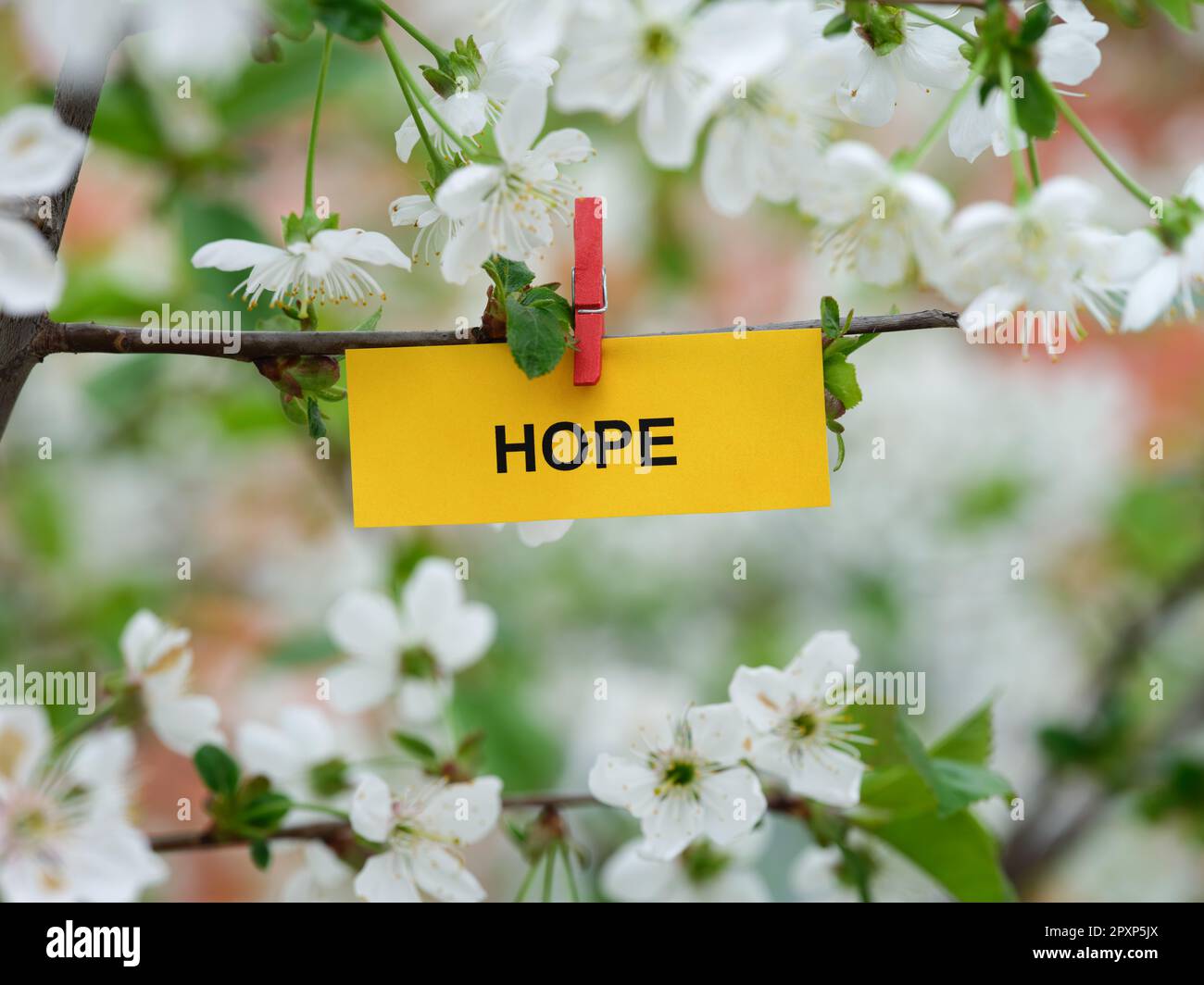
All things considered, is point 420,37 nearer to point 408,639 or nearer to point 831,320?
point 831,320

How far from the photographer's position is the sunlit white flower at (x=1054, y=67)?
1.24 feet

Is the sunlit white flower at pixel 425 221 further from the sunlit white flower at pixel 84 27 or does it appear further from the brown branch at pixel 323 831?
the brown branch at pixel 323 831

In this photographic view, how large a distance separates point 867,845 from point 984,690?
64cm

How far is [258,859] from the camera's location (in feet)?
1.61

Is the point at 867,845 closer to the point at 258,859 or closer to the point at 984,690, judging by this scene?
the point at 258,859

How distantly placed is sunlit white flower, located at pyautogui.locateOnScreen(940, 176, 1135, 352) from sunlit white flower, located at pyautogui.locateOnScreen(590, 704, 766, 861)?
20 cm

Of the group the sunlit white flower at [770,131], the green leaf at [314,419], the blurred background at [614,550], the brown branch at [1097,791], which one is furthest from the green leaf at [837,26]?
the brown branch at [1097,791]

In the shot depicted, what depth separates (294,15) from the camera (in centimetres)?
36

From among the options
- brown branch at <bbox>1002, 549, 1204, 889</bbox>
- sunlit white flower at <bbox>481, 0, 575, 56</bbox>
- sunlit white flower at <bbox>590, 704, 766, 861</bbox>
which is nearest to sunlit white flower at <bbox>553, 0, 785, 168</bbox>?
sunlit white flower at <bbox>481, 0, 575, 56</bbox>

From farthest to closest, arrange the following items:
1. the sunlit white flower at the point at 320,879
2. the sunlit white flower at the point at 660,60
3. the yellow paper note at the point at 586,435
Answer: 1. the sunlit white flower at the point at 320,879
2. the yellow paper note at the point at 586,435
3. the sunlit white flower at the point at 660,60

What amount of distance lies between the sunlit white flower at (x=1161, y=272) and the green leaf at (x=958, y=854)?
274 mm

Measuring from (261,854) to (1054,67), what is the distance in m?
0.48
